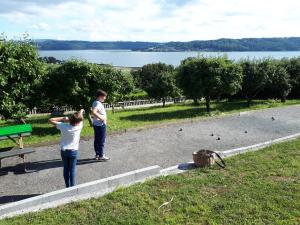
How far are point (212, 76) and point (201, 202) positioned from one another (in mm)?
17811

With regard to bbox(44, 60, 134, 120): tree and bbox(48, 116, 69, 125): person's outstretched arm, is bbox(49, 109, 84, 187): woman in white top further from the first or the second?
bbox(44, 60, 134, 120): tree

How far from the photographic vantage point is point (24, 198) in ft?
23.9

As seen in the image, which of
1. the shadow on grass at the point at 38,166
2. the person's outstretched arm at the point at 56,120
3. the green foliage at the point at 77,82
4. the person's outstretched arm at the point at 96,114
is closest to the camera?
the person's outstretched arm at the point at 56,120

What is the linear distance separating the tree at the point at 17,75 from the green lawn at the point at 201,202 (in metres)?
7.18

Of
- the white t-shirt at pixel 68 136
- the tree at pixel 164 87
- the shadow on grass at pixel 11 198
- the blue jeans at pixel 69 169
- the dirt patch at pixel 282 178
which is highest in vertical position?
the white t-shirt at pixel 68 136

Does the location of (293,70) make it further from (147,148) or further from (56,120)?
(56,120)

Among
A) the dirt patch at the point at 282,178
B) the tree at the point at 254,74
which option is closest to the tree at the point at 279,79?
the tree at the point at 254,74

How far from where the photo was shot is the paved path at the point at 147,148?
8.23 meters

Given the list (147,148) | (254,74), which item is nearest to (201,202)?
(147,148)

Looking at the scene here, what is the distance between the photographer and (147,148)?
11.4 metres

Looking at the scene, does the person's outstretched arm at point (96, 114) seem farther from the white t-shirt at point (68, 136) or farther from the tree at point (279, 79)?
the tree at point (279, 79)

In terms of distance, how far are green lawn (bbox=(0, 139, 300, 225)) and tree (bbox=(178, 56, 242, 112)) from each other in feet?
51.5

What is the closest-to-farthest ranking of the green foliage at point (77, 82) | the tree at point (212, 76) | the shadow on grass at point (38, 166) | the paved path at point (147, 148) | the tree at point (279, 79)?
the paved path at point (147, 148), the shadow on grass at point (38, 166), the green foliage at point (77, 82), the tree at point (212, 76), the tree at point (279, 79)

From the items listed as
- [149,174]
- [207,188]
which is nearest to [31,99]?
[149,174]
